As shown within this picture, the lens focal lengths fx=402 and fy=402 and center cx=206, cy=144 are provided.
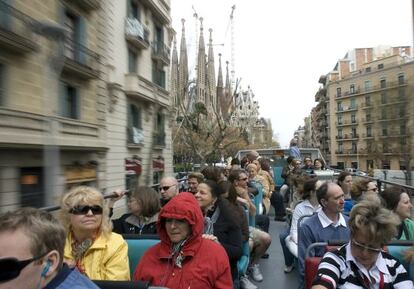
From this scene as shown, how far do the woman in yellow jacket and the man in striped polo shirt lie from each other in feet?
4.63

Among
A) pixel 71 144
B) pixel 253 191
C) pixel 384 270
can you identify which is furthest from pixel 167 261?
pixel 71 144

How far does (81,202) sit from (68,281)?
1468mm

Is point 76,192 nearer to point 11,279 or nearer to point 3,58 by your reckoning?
point 11,279

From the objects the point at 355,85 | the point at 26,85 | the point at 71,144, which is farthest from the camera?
the point at 355,85

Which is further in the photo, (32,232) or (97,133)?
(97,133)

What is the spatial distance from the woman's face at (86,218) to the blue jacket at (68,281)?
130cm

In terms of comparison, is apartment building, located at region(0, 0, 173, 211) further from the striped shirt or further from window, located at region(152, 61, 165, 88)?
the striped shirt

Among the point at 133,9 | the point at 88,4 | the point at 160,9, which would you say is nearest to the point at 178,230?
the point at 88,4

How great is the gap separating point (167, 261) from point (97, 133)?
1684 centimetres

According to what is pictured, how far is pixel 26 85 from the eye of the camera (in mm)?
13625

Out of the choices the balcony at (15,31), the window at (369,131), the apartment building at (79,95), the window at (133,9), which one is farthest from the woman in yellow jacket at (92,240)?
the window at (369,131)

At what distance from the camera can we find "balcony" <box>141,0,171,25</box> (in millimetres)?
26156

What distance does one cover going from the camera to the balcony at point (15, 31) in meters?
12.0

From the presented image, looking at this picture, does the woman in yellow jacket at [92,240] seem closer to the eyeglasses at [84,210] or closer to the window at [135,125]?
the eyeglasses at [84,210]
